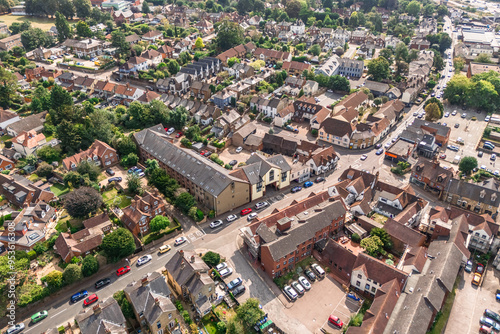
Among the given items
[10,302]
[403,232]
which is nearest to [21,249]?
[10,302]

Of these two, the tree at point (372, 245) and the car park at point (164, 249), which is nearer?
the tree at point (372, 245)

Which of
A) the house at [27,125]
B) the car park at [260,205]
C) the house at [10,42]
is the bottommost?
the car park at [260,205]

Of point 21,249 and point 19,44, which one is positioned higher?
point 19,44

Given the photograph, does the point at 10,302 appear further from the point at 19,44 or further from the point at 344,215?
the point at 19,44

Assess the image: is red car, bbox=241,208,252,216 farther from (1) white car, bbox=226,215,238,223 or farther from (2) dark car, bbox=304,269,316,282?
(2) dark car, bbox=304,269,316,282

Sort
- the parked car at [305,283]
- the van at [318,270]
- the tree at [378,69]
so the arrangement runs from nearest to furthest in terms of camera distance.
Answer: the parked car at [305,283] → the van at [318,270] → the tree at [378,69]

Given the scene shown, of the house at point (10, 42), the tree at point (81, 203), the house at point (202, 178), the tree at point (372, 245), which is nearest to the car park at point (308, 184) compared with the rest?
the house at point (202, 178)

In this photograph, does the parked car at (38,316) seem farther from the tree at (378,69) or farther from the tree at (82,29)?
the tree at (82,29)
